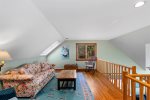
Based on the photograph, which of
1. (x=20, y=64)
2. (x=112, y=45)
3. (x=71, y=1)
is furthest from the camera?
(x=112, y=45)

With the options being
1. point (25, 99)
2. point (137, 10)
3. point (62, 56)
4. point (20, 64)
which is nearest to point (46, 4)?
point (137, 10)

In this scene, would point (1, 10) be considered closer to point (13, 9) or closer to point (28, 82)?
point (13, 9)

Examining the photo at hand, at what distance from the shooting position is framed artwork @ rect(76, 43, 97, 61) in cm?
1065

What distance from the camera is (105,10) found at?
11.9 ft

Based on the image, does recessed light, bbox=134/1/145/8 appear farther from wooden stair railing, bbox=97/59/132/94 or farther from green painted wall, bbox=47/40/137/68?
green painted wall, bbox=47/40/137/68

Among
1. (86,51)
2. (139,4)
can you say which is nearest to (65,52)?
→ (86,51)

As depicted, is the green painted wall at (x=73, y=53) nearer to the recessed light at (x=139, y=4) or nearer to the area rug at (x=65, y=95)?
the area rug at (x=65, y=95)

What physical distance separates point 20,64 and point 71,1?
172 inches

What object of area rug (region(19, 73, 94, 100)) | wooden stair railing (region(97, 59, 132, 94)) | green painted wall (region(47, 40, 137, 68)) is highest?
green painted wall (region(47, 40, 137, 68))

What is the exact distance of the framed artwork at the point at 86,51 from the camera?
10648mm

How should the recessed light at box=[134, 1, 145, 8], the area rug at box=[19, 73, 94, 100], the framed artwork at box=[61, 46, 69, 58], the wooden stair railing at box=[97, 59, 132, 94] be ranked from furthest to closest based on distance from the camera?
1. the framed artwork at box=[61, 46, 69, 58]
2. the wooden stair railing at box=[97, 59, 132, 94]
3. the area rug at box=[19, 73, 94, 100]
4. the recessed light at box=[134, 1, 145, 8]

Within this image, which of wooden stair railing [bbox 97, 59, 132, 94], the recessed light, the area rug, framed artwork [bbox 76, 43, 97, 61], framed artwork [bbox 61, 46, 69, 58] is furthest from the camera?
framed artwork [bbox 76, 43, 97, 61]

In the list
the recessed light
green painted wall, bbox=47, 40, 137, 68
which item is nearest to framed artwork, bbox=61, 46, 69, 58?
green painted wall, bbox=47, 40, 137, 68

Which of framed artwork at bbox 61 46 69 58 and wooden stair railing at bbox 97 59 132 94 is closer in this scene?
wooden stair railing at bbox 97 59 132 94
